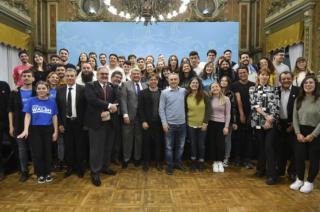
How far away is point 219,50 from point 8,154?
633cm

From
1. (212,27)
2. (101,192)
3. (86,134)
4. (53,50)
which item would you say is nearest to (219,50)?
(212,27)

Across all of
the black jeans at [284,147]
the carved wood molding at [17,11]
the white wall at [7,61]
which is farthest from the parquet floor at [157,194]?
the carved wood molding at [17,11]

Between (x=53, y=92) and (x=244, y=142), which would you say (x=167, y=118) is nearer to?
(x=244, y=142)

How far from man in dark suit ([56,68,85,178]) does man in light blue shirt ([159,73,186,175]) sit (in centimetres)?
106

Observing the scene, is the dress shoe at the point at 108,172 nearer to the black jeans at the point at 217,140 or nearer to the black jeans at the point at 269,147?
the black jeans at the point at 217,140


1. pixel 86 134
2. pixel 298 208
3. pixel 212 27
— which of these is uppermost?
pixel 212 27

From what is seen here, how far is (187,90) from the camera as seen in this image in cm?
454

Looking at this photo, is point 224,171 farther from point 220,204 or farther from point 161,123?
point 220,204

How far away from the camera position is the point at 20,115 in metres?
4.08

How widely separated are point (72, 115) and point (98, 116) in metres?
0.42

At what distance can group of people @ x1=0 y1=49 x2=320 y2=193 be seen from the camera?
387 centimetres

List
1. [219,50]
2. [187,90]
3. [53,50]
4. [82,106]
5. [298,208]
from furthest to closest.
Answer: [53,50]
[219,50]
[187,90]
[82,106]
[298,208]

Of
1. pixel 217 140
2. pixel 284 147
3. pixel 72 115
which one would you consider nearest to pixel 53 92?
pixel 72 115

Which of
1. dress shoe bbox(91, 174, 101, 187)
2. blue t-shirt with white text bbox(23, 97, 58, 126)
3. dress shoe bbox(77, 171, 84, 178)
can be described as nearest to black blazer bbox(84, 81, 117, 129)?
blue t-shirt with white text bbox(23, 97, 58, 126)
